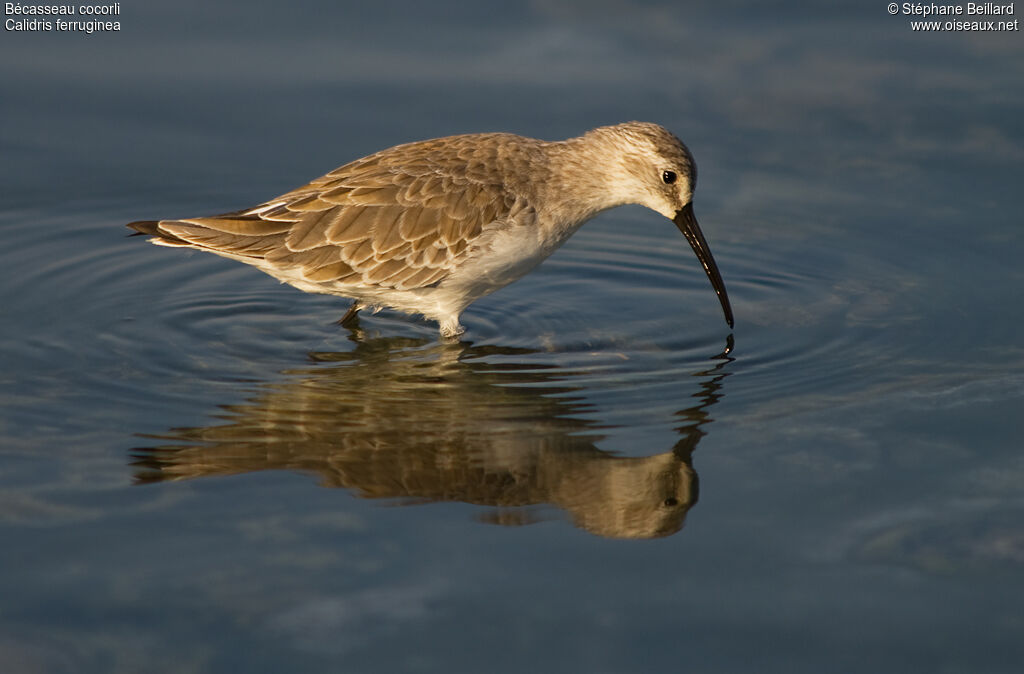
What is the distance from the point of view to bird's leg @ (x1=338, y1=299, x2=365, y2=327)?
34.5 ft

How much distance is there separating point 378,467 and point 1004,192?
642cm

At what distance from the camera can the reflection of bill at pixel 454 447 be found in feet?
24.5

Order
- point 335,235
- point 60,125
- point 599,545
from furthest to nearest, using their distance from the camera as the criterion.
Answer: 1. point 60,125
2. point 335,235
3. point 599,545

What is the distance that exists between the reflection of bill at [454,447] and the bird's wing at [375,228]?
36.8 inches

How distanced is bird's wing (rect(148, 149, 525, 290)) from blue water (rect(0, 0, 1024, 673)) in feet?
1.84

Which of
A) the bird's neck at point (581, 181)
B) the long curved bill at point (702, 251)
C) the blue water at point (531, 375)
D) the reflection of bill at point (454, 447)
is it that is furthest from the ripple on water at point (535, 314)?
the bird's neck at point (581, 181)

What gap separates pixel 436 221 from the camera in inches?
391

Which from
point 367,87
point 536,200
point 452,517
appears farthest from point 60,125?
point 452,517

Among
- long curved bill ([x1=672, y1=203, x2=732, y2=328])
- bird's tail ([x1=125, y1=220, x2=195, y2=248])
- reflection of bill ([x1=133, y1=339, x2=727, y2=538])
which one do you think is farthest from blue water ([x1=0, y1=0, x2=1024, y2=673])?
bird's tail ([x1=125, y1=220, x2=195, y2=248])

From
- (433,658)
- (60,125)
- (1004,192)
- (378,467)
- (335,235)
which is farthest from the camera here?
(60,125)

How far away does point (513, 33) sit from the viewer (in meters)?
13.7

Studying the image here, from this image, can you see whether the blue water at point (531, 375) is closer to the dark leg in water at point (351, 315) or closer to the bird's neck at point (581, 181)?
the dark leg in water at point (351, 315)

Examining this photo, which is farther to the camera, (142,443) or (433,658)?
(142,443)

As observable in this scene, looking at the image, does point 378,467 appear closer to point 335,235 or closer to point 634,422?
point 634,422
